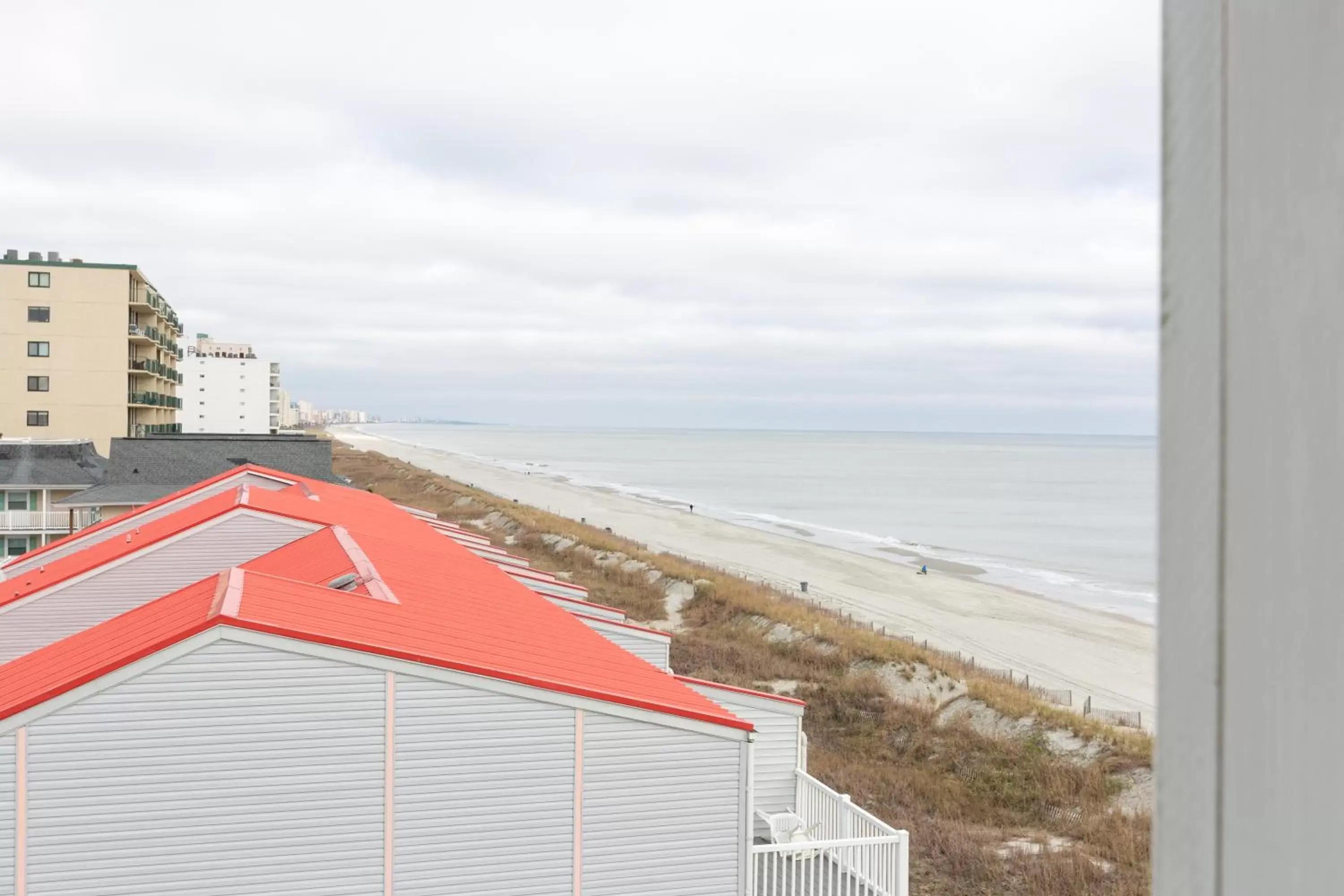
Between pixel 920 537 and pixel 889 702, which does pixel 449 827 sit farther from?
pixel 920 537

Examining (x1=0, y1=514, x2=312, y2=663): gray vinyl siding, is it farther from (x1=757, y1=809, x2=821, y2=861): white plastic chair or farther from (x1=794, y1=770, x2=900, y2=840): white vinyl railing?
(x1=794, y1=770, x2=900, y2=840): white vinyl railing

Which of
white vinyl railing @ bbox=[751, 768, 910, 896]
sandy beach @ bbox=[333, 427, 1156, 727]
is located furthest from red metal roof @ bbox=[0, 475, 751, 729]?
sandy beach @ bbox=[333, 427, 1156, 727]

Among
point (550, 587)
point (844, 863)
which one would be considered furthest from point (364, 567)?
point (550, 587)

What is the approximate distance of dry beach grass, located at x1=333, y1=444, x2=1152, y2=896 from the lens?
Answer: 1716 centimetres

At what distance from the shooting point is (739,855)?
36.5 ft

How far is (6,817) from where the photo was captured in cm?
879

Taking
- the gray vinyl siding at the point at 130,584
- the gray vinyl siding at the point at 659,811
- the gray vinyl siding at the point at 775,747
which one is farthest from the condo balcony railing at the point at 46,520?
the gray vinyl siding at the point at 659,811

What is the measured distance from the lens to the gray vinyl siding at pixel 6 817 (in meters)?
8.78

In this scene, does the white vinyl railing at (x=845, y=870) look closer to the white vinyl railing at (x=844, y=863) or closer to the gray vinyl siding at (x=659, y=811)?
the white vinyl railing at (x=844, y=863)

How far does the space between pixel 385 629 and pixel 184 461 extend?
3536 cm

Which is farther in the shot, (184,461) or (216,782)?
(184,461)

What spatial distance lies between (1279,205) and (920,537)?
81.9m

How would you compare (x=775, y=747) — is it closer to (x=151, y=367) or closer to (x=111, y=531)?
(x=111, y=531)

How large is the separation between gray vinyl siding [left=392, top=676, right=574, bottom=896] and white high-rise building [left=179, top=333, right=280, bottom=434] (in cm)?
12232
